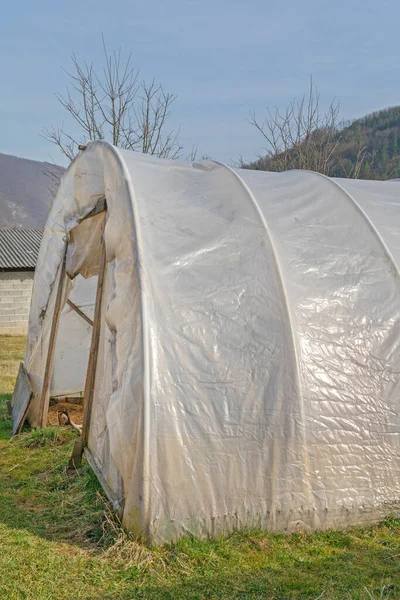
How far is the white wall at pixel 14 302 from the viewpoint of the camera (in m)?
21.5

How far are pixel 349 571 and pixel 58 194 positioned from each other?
4942 mm

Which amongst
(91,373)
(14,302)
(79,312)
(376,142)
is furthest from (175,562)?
(376,142)

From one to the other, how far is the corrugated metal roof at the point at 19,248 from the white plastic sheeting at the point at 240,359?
682 inches

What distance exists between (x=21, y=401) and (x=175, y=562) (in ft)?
13.5

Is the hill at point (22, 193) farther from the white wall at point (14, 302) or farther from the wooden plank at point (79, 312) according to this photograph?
the wooden plank at point (79, 312)

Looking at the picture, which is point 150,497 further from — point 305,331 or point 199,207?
point 199,207

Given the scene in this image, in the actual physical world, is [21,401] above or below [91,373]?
below

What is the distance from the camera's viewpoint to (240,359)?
13.8ft

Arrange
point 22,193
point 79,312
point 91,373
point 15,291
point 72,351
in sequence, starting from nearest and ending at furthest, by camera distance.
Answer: point 91,373 → point 79,312 → point 72,351 → point 15,291 → point 22,193

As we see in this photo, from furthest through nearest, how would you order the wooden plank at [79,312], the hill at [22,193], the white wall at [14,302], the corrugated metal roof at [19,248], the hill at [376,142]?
the hill at [22,193] < the hill at [376,142] < the corrugated metal roof at [19,248] < the white wall at [14,302] < the wooden plank at [79,312]

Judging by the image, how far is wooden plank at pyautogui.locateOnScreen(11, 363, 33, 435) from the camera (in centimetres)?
685

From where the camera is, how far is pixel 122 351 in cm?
428

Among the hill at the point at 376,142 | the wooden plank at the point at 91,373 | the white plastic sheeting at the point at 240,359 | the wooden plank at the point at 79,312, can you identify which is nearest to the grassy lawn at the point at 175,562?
the white plastic sheeting at the point at 240,359

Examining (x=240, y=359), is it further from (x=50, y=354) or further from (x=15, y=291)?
(x=15, y=291)
